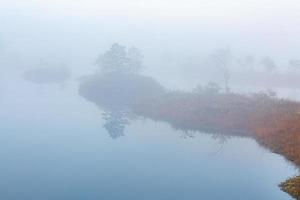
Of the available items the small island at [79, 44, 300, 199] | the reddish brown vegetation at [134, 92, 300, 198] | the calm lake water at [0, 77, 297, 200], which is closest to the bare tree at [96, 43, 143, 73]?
the small island at [79, 44, 300, 199]

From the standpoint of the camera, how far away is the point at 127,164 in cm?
3500

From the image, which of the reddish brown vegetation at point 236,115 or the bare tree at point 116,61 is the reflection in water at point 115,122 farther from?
the bare tree at point 116,61

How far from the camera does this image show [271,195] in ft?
92.2

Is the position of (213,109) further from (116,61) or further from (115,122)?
(116,61)

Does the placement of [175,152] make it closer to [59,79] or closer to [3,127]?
[3,127]

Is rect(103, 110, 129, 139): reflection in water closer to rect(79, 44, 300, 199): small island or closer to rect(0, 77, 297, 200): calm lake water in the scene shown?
rect(0, 77, 297, 200): calm lake water

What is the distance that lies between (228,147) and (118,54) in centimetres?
4086

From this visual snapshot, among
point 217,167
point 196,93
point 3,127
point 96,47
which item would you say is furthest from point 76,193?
point 96,47

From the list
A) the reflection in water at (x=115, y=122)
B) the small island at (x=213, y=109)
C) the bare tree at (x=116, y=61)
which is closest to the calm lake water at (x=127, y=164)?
the reflection in water at (x=115, y=122)

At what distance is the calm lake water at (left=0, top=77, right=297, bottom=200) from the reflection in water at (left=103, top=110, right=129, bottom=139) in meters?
0.77

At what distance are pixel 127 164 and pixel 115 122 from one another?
17401 millimetres

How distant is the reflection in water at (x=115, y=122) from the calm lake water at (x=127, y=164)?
Answer: 773mm

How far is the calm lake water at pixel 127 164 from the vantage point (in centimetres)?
2878

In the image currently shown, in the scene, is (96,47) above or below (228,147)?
above
